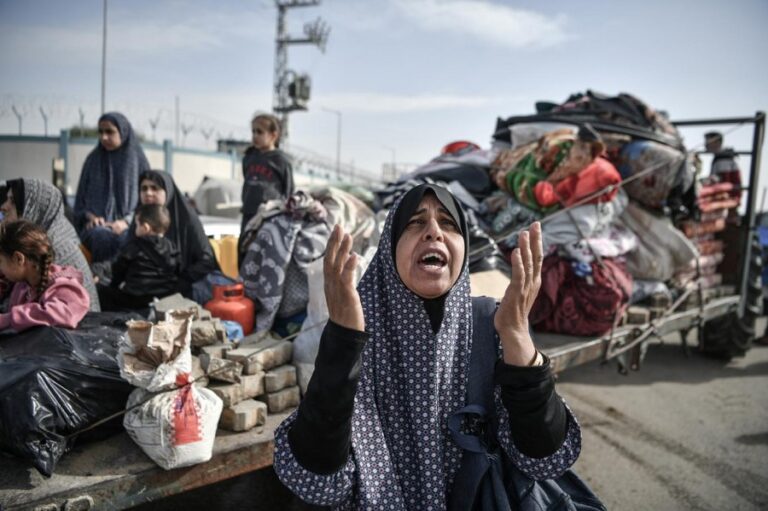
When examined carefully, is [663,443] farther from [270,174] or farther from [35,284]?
[35,284]

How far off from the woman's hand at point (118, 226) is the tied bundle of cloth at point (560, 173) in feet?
10.3

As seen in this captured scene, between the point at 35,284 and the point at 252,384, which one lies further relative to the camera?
the point at 35,284

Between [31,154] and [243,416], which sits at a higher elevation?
[31,154]

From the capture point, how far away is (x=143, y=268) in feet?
11.3

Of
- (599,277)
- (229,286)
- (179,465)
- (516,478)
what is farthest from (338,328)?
(599,277)

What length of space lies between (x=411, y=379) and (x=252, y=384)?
1.13 meters

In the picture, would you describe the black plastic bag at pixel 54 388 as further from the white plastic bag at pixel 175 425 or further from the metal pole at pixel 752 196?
the metal pole at pixel 752 196

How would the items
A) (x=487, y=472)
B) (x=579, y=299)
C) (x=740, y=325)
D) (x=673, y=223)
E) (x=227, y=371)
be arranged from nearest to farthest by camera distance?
(x=487, y=472), (x=227, y=371), (x=579, y=299), (x=673, y=223), (x=740, y=325)

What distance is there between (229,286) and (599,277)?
8.60ft

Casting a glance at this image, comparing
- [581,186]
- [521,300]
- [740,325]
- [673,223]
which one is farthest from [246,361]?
[740,325]

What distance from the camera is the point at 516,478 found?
1575 millimetres

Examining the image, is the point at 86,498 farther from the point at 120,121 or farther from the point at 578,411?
the point at 578,411

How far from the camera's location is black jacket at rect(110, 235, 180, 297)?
3.41 metres

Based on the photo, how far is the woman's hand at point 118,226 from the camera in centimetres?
426
